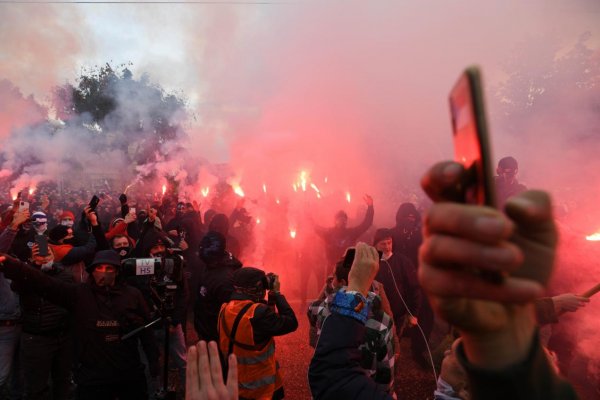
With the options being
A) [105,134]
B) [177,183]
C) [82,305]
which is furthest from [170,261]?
[105,134]

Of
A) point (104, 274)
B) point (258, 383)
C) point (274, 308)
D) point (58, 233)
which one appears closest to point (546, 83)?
point (274, 308)

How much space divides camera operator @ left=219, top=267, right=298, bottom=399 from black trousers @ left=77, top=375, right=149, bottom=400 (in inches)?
37.9

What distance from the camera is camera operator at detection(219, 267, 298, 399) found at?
294 cm

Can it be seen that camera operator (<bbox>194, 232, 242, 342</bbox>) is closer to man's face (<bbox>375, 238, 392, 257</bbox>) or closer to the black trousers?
the black trousers

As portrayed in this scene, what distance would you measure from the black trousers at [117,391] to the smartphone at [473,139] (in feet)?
11.8

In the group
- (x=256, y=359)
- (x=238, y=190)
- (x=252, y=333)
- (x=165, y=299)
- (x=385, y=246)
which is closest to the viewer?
(x=252, y=333)

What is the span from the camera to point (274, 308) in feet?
12.2

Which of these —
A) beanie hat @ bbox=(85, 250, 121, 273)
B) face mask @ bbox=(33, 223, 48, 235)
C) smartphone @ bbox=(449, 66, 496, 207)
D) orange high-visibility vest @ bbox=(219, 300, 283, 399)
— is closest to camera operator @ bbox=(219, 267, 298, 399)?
orange high-visibility vest @ bbox=(219, 300, 283, 399)

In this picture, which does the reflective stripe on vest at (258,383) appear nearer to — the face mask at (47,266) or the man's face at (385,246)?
the man's face at (385,246)

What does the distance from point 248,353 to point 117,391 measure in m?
1.30

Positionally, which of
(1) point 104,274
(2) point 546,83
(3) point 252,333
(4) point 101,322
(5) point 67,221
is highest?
(2) point 546,83

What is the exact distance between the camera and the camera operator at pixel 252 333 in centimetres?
294

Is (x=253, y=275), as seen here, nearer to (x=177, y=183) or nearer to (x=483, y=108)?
(x=483, y=108)

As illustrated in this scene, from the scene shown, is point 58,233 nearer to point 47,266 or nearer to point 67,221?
point 67,221
